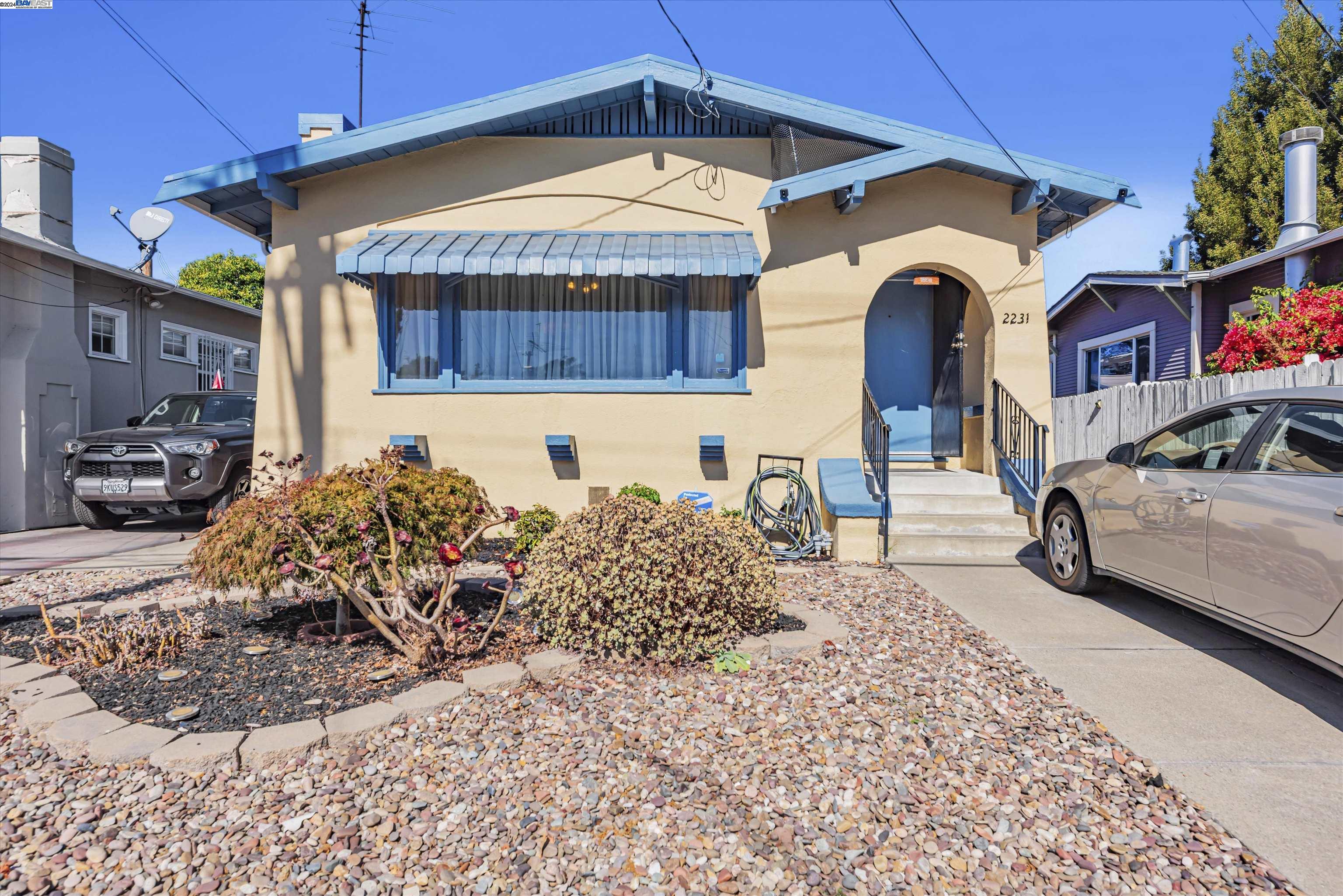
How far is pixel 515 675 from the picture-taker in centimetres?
344

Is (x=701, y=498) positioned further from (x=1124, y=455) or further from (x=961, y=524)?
(x=1124, y=455)

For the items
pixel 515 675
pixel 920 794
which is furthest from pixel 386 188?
pixel 920 794

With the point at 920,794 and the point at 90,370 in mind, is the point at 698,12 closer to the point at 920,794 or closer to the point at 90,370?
the point at 920,794

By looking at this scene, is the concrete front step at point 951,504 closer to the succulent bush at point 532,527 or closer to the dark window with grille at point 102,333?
the succulent bush at point 532,527

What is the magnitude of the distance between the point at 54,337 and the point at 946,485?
11726 mm

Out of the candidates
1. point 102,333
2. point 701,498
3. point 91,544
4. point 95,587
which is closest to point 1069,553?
point 701,498

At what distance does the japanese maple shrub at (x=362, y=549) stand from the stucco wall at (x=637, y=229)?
11.2ft

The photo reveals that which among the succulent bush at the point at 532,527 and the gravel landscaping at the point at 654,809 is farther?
the succulent bush at the point at 532,527

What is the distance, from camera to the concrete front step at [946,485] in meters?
7.52

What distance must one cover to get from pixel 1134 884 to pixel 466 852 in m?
2.06

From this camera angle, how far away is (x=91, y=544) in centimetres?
808

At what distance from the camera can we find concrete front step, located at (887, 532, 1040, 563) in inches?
268

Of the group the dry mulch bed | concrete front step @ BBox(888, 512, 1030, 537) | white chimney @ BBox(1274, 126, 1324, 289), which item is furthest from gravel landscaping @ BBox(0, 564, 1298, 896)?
white chimney @ BBox(1274, 126, 1324, 289)

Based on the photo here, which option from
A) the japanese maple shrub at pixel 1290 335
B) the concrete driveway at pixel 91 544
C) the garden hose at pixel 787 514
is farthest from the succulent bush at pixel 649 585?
the japanese maple shrub at pixel 1290 335
